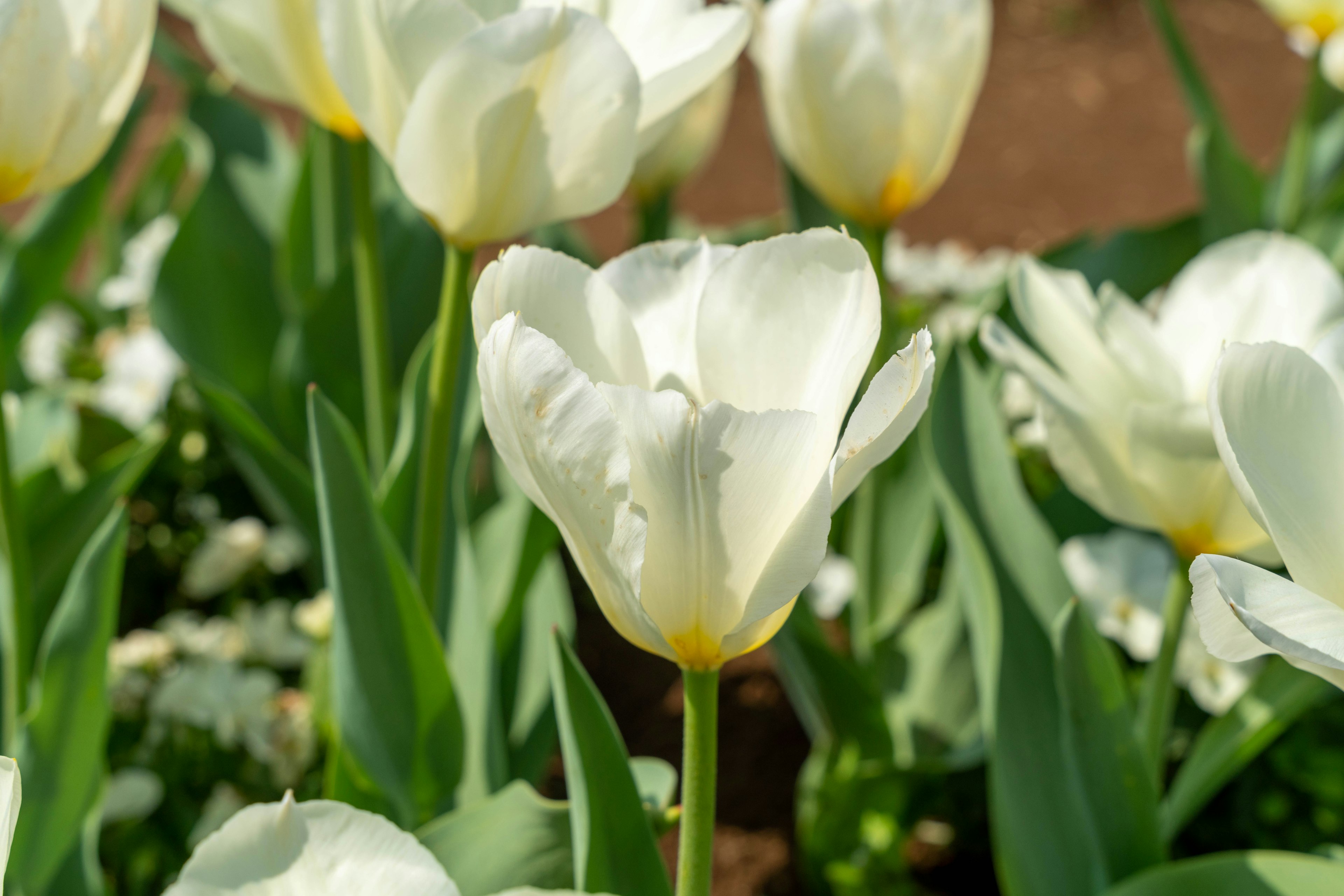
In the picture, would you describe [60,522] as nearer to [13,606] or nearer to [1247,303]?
[13,606]

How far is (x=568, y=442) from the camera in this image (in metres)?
0.45

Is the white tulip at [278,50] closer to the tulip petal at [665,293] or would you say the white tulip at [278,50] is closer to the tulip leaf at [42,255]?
the tulip petal at [665,293]

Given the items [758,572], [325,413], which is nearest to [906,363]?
[758,572]

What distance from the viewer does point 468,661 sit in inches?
36.1

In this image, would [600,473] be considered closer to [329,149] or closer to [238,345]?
[329,149]

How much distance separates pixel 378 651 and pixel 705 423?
1.31ft

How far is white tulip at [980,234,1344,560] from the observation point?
2.22 feet

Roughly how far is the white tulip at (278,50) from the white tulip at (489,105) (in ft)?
0.34

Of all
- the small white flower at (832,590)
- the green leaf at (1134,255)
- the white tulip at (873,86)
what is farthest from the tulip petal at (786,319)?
the green leaf at (1134,255)

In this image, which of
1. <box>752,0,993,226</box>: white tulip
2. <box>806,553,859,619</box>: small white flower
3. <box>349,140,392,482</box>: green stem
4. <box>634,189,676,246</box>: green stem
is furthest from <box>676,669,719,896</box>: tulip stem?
<box>634,189,676,246</box>: green stem

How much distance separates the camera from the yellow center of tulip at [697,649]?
1.59 ft

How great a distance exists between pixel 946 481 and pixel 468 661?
1.24 feet

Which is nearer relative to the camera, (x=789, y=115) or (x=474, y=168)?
(x=474, y=168)

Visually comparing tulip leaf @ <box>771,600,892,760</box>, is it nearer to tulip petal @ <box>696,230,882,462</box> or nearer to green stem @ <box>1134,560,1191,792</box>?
green stem @ <box>1134,560,1191,792</box>
